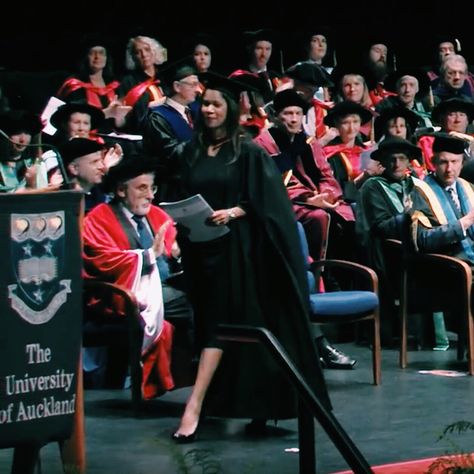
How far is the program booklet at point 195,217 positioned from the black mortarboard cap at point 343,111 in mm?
4676

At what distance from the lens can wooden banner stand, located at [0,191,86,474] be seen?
17.2 feet

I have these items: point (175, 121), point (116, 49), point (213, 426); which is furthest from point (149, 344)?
point (116, 49)

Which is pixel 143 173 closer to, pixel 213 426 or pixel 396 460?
pixel 213 426

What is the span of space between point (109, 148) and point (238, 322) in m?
3.18

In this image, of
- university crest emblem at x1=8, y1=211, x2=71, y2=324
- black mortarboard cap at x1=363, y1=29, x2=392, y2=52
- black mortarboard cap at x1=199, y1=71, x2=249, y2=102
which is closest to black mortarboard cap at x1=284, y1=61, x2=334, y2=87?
black mortarboard cap at x1=363, y1=29, x2=392, y2=52

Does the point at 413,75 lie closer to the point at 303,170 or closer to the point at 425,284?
the point at 303,170

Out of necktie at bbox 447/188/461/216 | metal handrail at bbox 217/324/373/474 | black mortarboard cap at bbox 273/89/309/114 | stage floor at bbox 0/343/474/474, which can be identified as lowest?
stage floor at bbox 0/343/474/474

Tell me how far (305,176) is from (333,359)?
1.71 metres

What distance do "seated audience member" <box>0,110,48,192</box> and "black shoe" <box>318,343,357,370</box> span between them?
197 centimetres

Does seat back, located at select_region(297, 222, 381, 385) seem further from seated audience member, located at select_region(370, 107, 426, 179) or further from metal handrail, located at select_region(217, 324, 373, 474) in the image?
metal handrail, located at select_region(217, 324, 373, 474)

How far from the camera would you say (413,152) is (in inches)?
428

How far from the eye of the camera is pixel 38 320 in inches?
210

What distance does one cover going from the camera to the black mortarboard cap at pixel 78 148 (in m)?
9.52

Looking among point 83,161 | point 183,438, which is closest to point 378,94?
point 83,161
